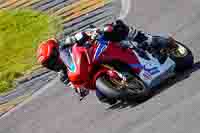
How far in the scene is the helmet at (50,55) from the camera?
14.9m

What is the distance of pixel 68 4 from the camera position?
904 inches

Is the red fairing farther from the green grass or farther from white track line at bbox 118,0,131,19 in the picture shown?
white track line at bbox 118,0,131,19

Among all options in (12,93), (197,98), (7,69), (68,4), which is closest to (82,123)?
(197,98)

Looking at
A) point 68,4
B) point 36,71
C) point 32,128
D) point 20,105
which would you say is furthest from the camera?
point 68,4

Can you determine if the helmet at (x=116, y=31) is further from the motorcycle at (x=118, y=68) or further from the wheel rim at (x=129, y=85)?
the wheel rim at (x=129, y=85)

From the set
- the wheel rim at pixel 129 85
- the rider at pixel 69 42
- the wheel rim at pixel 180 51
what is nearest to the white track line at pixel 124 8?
the wheel rim at pixel 180 51

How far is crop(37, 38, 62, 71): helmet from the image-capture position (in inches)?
587

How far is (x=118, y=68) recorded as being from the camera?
591 inches

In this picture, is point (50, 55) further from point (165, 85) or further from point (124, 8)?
point (124, 8)

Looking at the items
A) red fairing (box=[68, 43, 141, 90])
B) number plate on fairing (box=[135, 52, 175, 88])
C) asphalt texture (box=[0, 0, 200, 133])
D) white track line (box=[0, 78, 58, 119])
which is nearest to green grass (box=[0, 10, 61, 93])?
white track line (box=[0, 78, 58, 119])

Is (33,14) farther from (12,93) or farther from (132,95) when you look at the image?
(132,95)

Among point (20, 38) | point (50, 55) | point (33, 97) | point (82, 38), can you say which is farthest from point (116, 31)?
point (20, 38)

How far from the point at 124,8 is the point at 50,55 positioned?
6.57 m

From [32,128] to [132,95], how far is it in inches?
107
